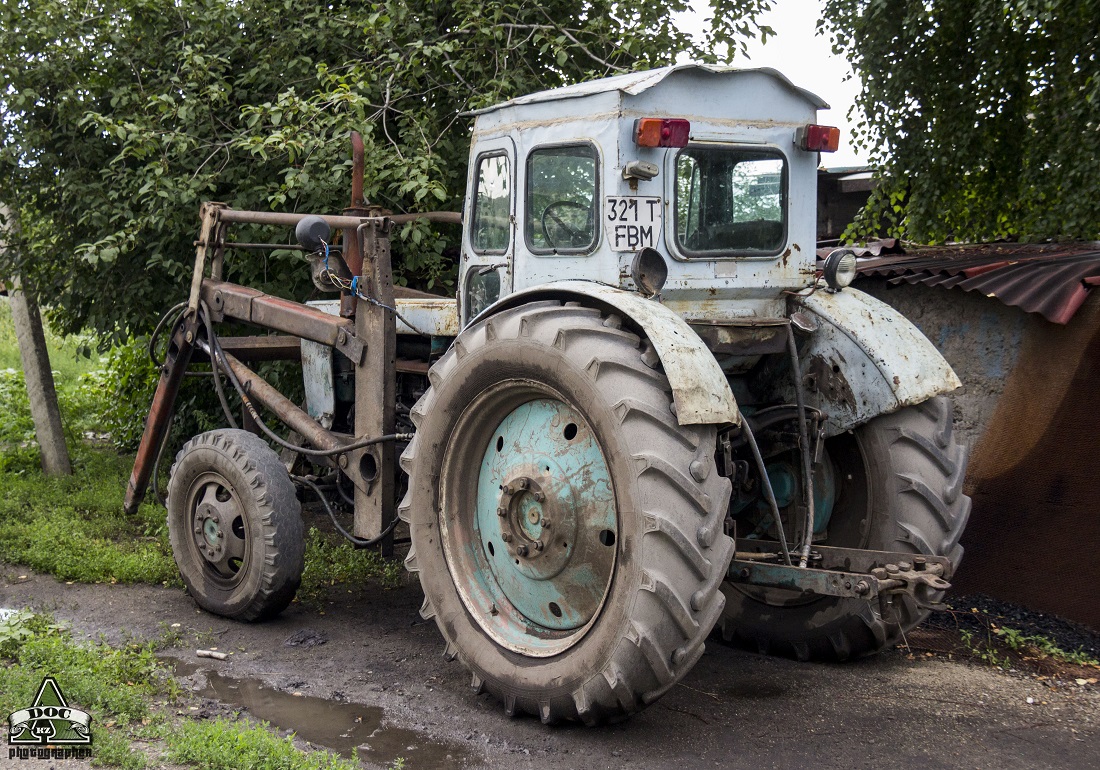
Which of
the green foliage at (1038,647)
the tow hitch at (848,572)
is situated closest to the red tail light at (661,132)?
the tow hitch at (848,572)

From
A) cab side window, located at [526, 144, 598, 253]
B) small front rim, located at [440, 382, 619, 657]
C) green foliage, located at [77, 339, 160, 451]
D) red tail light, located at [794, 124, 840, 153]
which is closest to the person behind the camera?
small front rim, located at [440, 382, 619, 657]

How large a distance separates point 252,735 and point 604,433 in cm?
170

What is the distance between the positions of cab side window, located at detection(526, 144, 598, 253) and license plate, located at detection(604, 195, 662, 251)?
101mm

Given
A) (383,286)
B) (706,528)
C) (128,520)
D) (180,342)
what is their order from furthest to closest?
(128,520) < (180,342) < (383,286) < (706,528)

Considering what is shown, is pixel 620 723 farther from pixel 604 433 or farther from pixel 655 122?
pixel 655 122

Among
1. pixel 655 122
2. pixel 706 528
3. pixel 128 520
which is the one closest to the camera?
pixel 706 528

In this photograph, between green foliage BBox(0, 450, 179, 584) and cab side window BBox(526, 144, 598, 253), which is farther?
green foliage BBox(0, 450, 179, 584)

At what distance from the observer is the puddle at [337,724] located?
13.7 ft

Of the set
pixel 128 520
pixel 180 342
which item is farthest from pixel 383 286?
pixel 128 520

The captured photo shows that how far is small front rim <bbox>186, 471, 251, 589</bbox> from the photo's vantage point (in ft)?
18.9

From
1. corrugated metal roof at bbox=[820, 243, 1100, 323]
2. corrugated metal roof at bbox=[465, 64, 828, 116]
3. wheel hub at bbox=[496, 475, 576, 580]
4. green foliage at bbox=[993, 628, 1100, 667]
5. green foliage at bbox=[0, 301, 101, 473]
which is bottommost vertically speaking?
green foliage at bbox=[993, 628, 1100, 667]

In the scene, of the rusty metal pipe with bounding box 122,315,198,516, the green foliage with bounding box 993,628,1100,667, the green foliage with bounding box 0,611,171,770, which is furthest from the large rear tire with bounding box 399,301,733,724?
the rusty metal pipe with bounding box 122,315,198,516

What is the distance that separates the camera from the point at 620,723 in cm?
446

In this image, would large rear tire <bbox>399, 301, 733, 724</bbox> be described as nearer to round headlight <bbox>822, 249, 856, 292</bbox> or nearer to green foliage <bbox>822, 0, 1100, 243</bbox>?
round headlight <bbox>822, 249, 856, 292</bbox>
